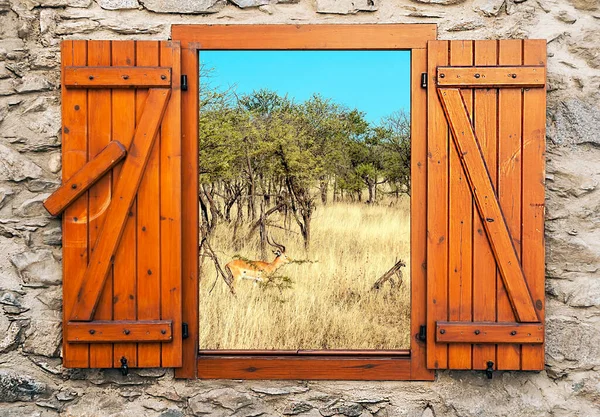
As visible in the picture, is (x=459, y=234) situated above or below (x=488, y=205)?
below

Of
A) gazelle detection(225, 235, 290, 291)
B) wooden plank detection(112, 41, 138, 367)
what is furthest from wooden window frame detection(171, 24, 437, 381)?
gazelle detection(225, 235, 290, 291)

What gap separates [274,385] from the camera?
281 cm

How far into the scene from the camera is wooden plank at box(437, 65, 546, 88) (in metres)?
2.65

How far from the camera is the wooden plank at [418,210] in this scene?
2744 mm

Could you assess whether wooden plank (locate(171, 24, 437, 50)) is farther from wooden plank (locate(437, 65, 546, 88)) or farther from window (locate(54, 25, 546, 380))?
wooden plank (locate(437, 65, 546, 88))

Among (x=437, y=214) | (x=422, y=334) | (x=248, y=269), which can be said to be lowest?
(x=248, y=269)

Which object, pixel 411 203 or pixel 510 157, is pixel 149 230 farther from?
pixel 510 157

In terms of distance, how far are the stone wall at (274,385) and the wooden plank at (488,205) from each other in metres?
0.19

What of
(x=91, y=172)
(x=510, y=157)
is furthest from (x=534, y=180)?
(x=91, y=172)

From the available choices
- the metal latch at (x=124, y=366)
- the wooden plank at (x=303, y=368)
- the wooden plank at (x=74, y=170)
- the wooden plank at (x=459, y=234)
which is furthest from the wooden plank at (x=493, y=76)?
the metal latch at (x=124, y=366)

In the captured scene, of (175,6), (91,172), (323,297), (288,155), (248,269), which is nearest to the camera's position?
(91,172)

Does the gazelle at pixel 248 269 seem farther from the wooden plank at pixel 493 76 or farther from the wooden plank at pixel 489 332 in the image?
the wooden plank at pixel 493 76

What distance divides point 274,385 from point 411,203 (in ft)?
3.39

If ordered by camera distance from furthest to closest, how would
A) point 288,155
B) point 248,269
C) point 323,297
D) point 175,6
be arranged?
1. point 288,155
2. point 323,297
3. point 248,269
4. point 175,6
